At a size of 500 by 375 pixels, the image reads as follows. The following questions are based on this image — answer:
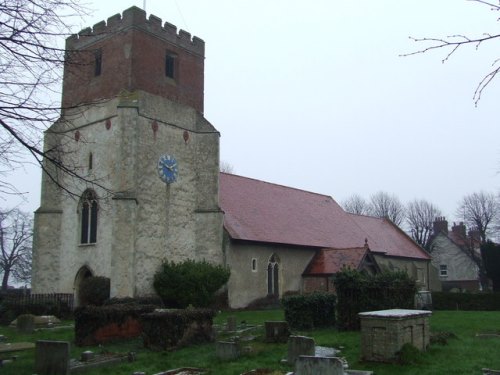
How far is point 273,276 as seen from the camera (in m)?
32.7

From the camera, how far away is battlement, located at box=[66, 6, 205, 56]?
2850 centimetres

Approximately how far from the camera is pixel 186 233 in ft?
95.9

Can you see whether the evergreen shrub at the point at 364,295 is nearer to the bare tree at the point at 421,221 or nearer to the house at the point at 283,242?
the house at the point at 283,242

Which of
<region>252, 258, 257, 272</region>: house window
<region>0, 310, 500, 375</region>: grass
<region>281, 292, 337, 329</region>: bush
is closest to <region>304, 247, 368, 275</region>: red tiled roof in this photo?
<region>252, 258, 257, 272</region>: house window

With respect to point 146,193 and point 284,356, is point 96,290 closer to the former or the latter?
point 146,193

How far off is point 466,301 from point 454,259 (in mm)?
33860

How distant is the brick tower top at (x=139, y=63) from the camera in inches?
1109

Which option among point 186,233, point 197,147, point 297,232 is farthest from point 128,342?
point 297,232

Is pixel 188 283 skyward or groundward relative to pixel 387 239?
groundward

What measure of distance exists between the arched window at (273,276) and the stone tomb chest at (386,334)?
19.1 meters

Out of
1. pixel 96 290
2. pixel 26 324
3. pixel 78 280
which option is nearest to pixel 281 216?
pixel 78 280

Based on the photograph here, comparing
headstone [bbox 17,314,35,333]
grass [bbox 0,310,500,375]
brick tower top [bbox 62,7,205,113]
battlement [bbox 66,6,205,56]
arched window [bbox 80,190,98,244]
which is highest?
battlement [bbox 66,6,205,56]

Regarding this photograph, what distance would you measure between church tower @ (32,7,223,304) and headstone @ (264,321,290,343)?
35.1 ft

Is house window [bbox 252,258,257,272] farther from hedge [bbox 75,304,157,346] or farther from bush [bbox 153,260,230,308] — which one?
hedge [bbox 75,304,157,346]
